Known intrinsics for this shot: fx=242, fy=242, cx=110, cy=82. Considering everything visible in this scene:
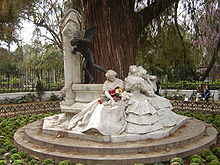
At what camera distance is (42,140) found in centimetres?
581

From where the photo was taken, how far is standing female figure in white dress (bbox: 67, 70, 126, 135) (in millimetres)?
5453

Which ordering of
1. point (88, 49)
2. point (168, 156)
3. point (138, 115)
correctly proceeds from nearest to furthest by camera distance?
point (168, 156)
point (138, 115)
point (88, 49)

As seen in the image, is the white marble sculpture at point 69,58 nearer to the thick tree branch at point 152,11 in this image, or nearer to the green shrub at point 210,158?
the thick tree branch at point 152,11

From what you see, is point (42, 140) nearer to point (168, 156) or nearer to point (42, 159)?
point (42, 159)

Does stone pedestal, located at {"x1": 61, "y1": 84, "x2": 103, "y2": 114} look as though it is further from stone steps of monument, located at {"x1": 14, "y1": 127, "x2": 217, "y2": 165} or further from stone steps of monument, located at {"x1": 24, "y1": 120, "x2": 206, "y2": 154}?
stone steps of monument, located at {"x1": 14, "y1": 127, "x2": 217, "y2": 165}

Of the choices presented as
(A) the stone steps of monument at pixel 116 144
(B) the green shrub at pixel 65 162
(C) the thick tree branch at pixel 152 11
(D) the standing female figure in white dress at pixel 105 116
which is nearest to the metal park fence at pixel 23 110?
(A) the stone steps of monument at pixel 116 144

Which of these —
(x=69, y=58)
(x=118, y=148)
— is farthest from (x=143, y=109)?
(x=69, y=58)

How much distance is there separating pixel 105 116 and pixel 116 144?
719 mm

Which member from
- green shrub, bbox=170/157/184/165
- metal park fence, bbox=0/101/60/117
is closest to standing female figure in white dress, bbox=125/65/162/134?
green shrub, bbox=170/157/184/165

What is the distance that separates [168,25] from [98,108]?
150 inches

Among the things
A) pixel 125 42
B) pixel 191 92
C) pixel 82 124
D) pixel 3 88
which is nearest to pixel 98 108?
pixel 82 124

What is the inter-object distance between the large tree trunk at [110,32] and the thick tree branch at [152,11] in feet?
2.00

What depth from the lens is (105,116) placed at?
18.4ft

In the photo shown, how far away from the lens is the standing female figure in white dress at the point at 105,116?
215 inches
